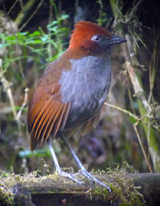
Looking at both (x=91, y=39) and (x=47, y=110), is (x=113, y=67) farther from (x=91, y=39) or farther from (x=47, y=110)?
(x=47, y=110)

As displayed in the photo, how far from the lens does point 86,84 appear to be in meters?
2.64

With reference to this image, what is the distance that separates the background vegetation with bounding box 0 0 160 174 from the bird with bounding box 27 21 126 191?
34 cm

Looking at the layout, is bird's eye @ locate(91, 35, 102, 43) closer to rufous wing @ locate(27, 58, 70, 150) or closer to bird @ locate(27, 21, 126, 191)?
bird @ locate(27, 21, 126, 191)

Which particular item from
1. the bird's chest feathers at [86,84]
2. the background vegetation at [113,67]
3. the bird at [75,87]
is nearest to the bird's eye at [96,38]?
the bird at [75,87]

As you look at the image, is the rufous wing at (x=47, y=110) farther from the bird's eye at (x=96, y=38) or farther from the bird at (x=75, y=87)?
the bird's eye at (x=96, y=38)

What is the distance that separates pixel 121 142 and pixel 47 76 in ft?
7.87

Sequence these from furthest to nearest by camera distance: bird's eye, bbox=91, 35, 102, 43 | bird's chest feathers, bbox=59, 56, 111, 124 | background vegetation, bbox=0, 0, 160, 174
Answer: background vegetation, bbox=0, 0, 160, 174 → bird's eye, bbox=91, 35, 102, 43 → bird's chest feathers, bbox=59, 56, 111, 124

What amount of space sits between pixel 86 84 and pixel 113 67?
60.0 inches

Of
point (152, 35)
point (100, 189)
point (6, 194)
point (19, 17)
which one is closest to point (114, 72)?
point (152, 35)

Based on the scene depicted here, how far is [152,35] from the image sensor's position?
10.00ft

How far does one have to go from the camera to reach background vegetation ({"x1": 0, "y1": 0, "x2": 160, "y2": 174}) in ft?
9.74

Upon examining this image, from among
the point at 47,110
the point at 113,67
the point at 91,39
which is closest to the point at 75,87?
the point at 47,110

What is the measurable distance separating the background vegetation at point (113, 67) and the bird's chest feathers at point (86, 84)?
42 cm

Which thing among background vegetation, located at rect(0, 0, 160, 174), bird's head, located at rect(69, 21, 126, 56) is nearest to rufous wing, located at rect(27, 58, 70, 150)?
bird's head, located at rect(69, 21, 126, 56)
